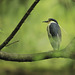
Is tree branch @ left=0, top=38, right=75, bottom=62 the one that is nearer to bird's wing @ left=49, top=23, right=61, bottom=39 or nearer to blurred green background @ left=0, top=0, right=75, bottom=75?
blurred green background @ left=0, top=0, right=75, bottom=75

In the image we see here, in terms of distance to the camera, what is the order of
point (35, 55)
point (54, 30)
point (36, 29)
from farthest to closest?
point (36, 29) < point (54, 30) < point (35, 55)

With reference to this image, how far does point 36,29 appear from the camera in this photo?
8.11ft

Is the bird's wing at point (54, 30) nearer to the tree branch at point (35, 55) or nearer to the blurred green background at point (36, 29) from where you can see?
the blurred green background at point (36, 29)

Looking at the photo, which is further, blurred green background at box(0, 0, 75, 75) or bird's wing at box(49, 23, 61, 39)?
bird's wing at box(49, 23, 61, 39)

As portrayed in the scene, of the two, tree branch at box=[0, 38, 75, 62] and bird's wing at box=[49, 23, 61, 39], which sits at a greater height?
tree branch at box=[0, 38, 75, 62]

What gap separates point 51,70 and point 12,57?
247 centimetres

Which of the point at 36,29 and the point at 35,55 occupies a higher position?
the point at 35,55

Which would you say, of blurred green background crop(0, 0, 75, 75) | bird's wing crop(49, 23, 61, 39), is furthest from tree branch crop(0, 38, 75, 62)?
bird's wing crop(49, 23, 61, 39)

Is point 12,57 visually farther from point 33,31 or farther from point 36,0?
point 33,31

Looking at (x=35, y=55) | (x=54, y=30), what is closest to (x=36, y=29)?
(x=54, y=30)

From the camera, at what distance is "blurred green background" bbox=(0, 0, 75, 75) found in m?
0.87

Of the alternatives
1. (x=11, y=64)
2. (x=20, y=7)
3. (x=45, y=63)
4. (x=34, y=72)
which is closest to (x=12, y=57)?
(x=20, y=7)

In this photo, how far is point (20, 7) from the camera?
1490 mm

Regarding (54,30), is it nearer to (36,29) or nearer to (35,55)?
(36,29)
